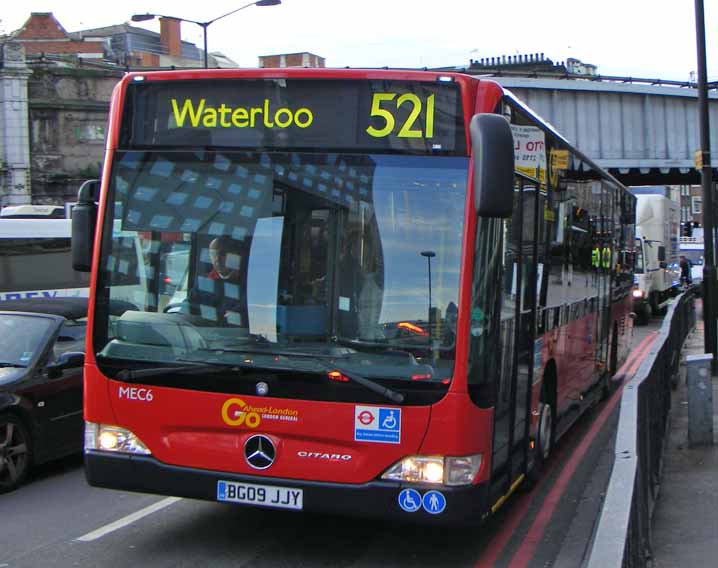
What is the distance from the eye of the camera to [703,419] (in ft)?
29.9

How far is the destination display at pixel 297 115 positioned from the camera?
5676 mm

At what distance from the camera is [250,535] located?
21.7ft

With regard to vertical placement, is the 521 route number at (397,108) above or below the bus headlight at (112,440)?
above

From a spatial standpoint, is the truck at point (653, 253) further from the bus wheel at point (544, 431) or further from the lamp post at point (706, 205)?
the bus wheel at point (544, 431)

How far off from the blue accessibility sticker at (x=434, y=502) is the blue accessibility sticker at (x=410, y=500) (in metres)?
0.03

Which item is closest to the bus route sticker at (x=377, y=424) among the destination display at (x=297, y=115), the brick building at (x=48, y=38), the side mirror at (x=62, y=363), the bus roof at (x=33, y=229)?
the destination display at (x=297, y=115)

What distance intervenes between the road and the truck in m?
21.6

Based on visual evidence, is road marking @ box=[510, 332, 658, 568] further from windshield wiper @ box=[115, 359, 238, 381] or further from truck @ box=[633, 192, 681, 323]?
truck @ box=[633, 192, 681, 323]

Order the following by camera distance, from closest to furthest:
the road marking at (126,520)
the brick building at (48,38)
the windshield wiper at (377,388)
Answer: the windshield wiper at (377,388) < the road marking at (126,520) < the brick building at (48,38)

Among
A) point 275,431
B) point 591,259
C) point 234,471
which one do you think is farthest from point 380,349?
point 591,259

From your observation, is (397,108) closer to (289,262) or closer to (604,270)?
(289,262)

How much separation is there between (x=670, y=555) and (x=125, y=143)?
14.2ft

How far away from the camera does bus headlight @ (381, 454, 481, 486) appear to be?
17.9 feet

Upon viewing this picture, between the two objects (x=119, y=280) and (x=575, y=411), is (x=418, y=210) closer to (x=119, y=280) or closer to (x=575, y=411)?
(x=119, y=280)
